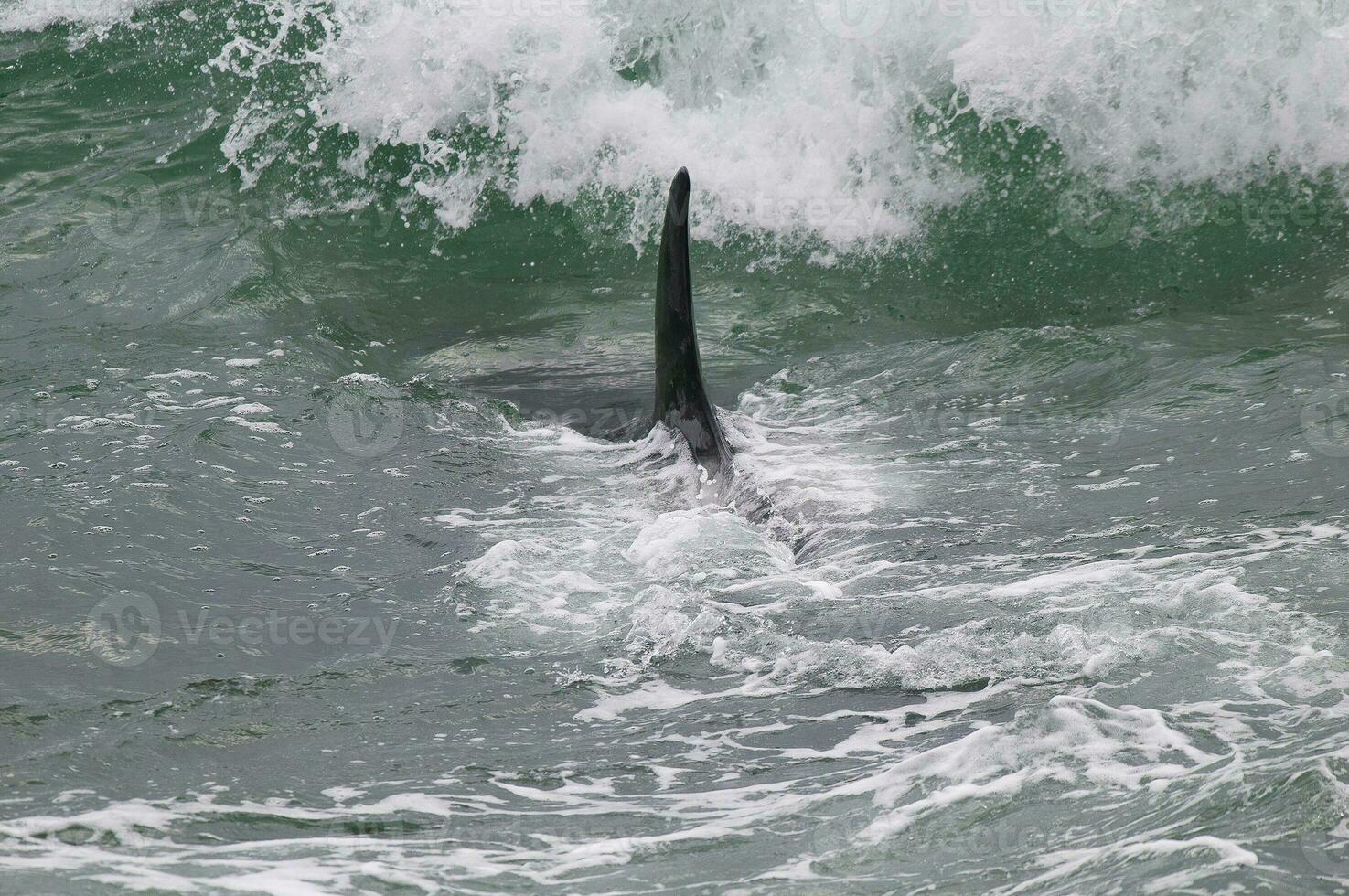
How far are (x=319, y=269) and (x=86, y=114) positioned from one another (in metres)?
2.73

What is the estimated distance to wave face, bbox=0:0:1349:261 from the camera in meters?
8.09
